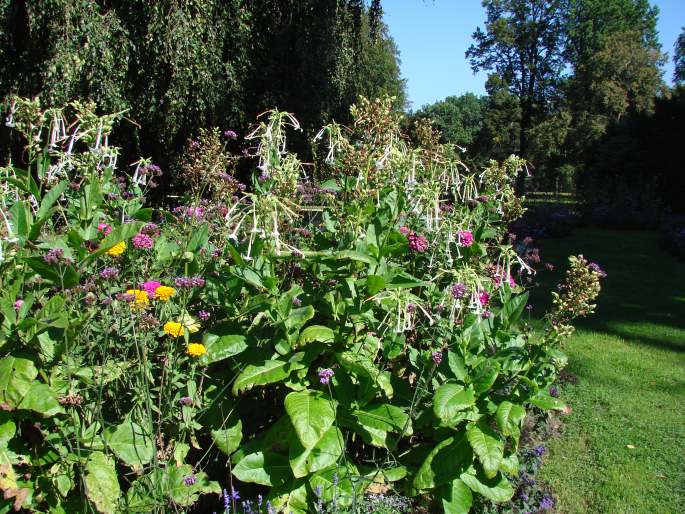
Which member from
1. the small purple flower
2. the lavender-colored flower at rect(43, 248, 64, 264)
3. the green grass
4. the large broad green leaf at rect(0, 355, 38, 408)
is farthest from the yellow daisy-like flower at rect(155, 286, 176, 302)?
the green grass

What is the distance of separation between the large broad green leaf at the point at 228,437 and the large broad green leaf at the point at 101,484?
372 mm

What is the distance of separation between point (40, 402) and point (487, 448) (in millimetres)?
1436

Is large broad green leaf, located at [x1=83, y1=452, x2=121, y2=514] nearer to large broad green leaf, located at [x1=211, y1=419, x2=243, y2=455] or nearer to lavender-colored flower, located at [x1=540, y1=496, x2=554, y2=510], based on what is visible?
large broad green leaf, located at [x1=211, y1=419, x2=243, y2=455]

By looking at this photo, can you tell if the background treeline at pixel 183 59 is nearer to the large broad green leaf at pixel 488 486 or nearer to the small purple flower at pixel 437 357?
the small purple flower at pixel 437 357

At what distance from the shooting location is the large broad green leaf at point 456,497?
85.8 inches

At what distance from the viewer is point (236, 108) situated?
8.72m

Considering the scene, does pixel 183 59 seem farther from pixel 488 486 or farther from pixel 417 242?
pixel 488 486

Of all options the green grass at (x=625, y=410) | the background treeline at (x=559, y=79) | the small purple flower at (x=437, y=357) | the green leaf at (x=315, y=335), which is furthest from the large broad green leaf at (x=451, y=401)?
the background treeline at (x=559, y=79)

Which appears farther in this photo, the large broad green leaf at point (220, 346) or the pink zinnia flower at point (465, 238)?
the pink zinnia flower at point (465, 238)

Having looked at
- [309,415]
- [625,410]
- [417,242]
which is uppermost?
[417,242]

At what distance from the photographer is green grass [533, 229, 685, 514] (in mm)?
2887

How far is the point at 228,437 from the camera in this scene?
2174 mm

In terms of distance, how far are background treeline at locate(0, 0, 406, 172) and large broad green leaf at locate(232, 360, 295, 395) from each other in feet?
12.6

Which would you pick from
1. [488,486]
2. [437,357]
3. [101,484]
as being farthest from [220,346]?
[488,486]
